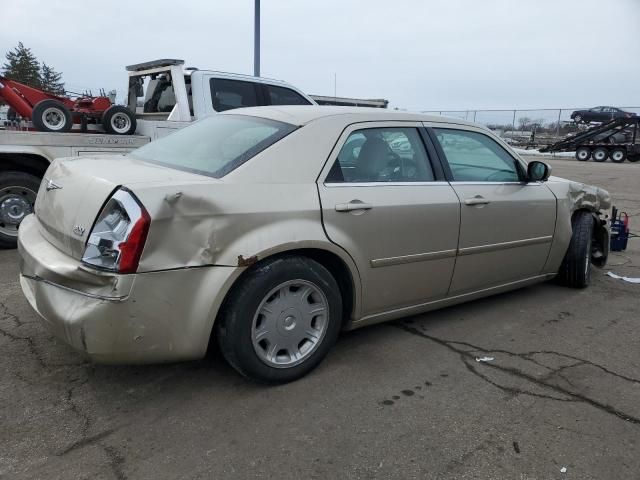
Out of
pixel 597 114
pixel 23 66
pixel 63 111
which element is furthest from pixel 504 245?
pixel 23 66

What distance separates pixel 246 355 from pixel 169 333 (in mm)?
428

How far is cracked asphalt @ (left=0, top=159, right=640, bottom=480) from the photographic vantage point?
2285mm

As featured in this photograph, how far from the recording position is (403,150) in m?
3.52

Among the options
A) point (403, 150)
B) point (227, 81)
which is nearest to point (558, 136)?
point (227, 81)

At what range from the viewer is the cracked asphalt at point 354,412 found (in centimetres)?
229

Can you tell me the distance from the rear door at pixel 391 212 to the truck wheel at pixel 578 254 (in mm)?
1748

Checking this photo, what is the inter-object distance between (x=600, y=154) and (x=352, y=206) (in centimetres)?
2721

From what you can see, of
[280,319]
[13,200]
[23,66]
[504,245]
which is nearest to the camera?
[280,319]

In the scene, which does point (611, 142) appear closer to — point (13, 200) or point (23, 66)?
point (13, 200)

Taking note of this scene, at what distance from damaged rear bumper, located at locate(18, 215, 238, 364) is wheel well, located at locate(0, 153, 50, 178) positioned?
3386mm

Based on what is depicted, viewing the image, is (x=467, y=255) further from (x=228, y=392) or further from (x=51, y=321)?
(x=51, y=321)

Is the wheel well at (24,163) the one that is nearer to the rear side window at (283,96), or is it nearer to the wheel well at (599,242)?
the rear side window at (283,96)

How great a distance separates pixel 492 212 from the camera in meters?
3.79

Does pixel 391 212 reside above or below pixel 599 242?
above
